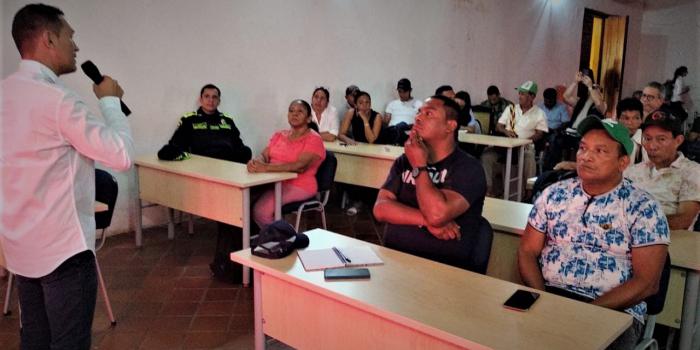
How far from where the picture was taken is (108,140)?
1563 mm

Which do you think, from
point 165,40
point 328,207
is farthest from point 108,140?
point 328,207

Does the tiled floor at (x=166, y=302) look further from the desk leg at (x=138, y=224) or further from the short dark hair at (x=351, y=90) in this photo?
the short dark hair at (x=351, y=90)

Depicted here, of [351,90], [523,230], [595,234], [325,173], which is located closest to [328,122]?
[351,90]

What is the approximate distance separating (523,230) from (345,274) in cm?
109

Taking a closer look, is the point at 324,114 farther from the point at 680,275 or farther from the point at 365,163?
the point at 680,275

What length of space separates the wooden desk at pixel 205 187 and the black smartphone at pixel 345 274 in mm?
1615

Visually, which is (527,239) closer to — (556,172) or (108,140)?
(556,172)

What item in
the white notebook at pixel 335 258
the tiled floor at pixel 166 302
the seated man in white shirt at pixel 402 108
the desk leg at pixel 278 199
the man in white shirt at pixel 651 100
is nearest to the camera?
the white notebook at pixel 335 258

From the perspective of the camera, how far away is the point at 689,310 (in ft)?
6.81

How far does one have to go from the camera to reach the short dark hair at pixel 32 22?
1.53m

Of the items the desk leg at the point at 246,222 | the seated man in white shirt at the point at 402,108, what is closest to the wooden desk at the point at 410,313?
the desk leg at the point at 246,222

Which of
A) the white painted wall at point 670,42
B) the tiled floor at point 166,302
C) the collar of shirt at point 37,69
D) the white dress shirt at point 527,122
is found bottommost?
the tiled floor at point 166,302

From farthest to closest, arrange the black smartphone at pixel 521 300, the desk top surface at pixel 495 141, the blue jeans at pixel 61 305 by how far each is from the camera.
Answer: the desk top surface at pixel 495 141 → the blue jeans at pixel 61 305 → the black smartphone at pixel 521 300

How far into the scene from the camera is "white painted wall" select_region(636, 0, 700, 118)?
37.5 ft
